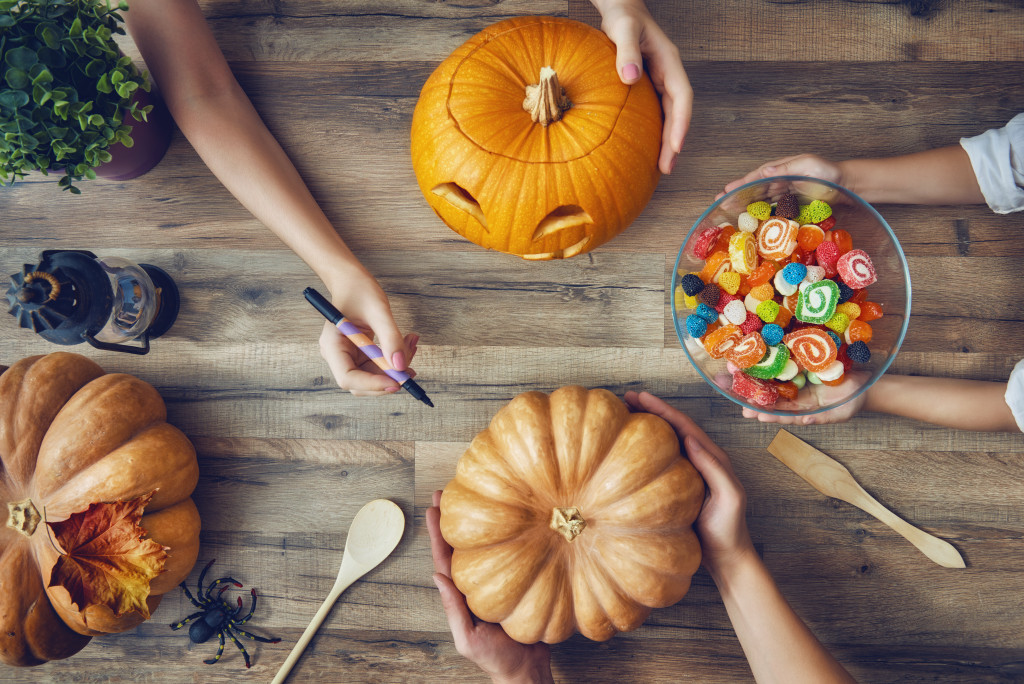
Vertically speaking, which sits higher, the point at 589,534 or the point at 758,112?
the point at 758,112

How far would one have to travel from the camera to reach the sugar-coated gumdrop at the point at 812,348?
1.00 m

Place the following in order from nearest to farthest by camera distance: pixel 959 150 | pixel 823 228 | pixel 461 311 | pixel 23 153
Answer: pixel 23 153 → pixel 823 228 → pixel 959 150 → pixel 461 311

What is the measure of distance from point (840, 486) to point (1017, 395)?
376 millimetres

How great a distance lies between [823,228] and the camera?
3.54 feet

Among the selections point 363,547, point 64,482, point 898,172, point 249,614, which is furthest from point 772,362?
point 64,482

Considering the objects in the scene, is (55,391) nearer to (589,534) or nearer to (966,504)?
(589,534)

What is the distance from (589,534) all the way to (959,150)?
3.64 feet

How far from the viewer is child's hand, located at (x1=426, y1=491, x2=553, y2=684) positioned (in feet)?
3.65

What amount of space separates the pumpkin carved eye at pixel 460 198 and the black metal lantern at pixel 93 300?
0.69m

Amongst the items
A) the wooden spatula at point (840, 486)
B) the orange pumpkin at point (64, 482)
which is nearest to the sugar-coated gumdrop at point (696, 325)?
the wooden spatula at point (840, 486)

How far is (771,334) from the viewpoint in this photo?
1.03 m

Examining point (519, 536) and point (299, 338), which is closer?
point (519, 536)

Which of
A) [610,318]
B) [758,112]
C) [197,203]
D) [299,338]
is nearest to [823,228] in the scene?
[758,112]

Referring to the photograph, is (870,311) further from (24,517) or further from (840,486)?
(24,517)
